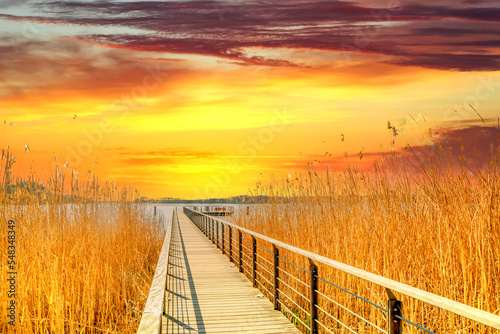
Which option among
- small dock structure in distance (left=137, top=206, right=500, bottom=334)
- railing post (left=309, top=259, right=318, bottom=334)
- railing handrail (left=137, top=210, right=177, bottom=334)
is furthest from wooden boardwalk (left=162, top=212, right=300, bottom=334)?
railing handrail (left=137, top=210, right=177, bottom=334)

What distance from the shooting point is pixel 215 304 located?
6562 millimetres

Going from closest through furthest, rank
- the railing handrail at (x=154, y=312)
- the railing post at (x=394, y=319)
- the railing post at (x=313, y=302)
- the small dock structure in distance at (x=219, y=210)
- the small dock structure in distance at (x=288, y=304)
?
the railing handrail at (x=154, y=312), the small dock structure in distance at (x=288, y=304), the railing post at (x=394, y=319), the railing post at (x=313, y=302), the small dock structure in distance at (x=219, y=210)

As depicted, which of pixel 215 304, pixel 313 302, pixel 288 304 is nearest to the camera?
pixel 313 302

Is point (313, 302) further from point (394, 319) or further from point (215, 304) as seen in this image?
point (215, 304)

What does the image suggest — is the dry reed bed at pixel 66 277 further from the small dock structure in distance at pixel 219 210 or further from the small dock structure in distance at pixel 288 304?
the small dock structure in distance at pixel 219 210

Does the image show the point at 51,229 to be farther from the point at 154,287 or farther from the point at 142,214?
the point at 142,214

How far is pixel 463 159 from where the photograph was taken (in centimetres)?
563

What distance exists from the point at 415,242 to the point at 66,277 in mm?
5416

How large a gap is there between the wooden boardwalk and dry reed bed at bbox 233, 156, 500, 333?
1.88 feet

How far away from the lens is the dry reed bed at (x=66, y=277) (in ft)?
21.7

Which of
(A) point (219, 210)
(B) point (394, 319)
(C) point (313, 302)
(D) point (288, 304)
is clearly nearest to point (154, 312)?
(B) point (394, 319)

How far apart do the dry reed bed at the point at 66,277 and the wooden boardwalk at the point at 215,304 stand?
3.56ft

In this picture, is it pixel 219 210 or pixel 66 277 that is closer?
pixel 66 277

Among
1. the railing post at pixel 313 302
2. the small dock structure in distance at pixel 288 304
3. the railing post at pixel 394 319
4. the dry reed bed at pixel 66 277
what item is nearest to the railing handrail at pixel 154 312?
the small dock structure in distance at pixel 288 304
